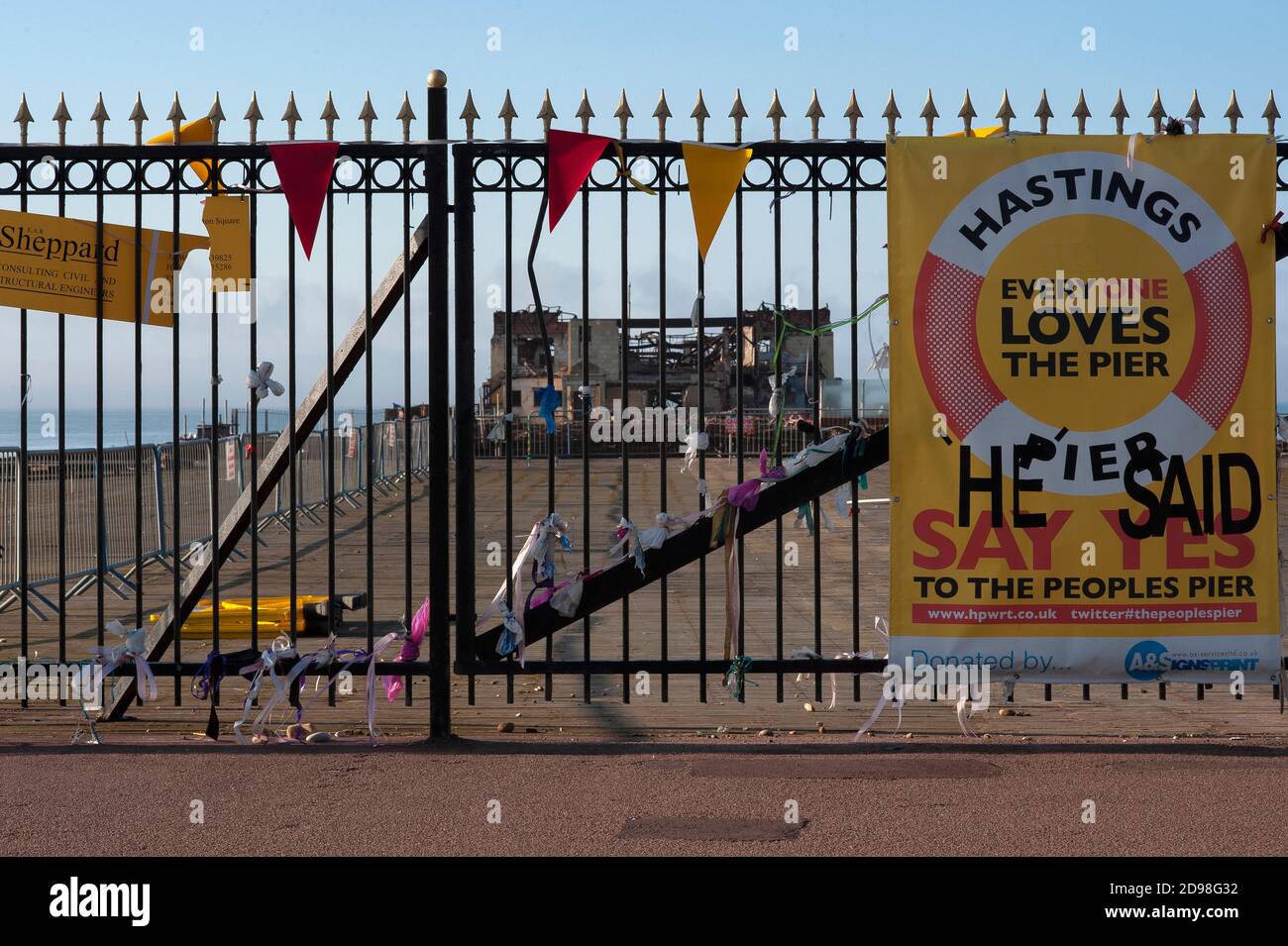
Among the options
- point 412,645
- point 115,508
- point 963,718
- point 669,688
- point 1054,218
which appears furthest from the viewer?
point 115,508

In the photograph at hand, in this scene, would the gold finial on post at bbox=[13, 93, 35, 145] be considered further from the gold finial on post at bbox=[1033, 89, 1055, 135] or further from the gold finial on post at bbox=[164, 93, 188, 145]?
the gold finial on post at bbox=[1033, 89, 1055, 135]

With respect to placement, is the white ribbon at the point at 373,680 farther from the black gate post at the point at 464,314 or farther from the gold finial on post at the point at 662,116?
the gold finial on post at the point at 662,116

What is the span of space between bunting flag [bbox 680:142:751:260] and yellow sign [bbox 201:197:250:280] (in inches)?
87.9

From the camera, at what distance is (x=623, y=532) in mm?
6801

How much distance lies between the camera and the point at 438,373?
6.62 metres

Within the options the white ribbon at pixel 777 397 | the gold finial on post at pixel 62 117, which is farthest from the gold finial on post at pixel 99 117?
the white ribbon at pixel 777 397

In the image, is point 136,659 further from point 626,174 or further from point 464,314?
point 626,174

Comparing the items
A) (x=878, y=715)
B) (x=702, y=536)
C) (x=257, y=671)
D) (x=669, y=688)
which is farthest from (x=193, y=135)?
(x=878, y=715)

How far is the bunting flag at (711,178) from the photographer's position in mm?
6520

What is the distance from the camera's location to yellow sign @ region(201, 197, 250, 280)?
22.1 ft

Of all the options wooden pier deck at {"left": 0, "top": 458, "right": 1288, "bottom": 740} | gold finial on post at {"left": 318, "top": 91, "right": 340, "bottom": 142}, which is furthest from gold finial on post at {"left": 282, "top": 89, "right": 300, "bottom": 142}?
wooden pier deck at {"left": 0, "top": 458, "right": 1288, "bottom": 740}

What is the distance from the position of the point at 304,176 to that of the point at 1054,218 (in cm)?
366

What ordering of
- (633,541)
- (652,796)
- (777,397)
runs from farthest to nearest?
(633,541)
(777,397)
(652,796)
